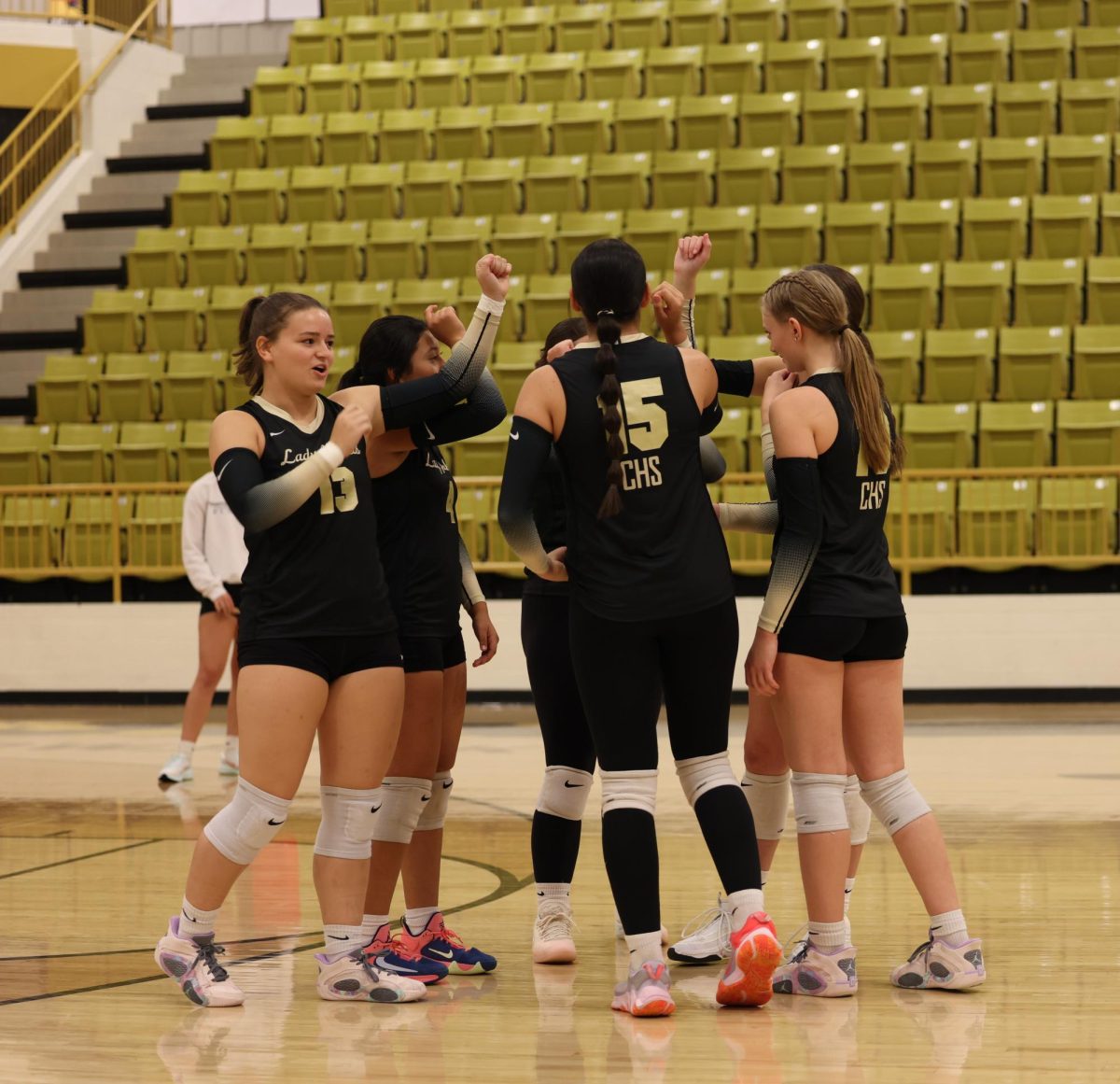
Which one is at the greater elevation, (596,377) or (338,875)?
(596,377)

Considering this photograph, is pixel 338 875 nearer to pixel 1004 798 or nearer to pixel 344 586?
pixel 344 586

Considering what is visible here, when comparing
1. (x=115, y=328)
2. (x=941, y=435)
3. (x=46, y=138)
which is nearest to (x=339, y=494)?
(x=941, y=435)

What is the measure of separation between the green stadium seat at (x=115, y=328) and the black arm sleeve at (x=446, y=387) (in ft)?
31.7

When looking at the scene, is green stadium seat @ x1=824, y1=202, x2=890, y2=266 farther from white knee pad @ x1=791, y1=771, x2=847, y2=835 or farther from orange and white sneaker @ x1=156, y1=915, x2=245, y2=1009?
orange and white sneaker @ x1=156, y1=915, x2=245, y2=1009

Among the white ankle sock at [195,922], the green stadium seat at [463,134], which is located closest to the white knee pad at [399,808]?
the white ankle sock at [195,922]

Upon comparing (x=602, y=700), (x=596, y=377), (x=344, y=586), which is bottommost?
(x=602, y=700)

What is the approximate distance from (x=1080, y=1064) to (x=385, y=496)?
6.24 feet

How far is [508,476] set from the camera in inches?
134

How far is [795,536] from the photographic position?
11.6 feet

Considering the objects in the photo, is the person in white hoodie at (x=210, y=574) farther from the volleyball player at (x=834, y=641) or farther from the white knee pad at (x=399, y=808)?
the volleyball player at (x=834, y=641)

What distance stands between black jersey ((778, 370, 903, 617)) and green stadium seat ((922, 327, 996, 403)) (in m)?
7.46

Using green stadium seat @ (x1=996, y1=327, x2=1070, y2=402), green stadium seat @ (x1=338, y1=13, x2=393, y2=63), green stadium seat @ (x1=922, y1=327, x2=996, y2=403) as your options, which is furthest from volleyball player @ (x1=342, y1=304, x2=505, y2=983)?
green stadium seat @ (x1=338, y1=13, x2=393, y2=63)

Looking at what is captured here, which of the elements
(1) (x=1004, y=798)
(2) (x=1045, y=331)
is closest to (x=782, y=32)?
(2) (x=1045, y=331)

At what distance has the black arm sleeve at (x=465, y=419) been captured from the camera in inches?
145
